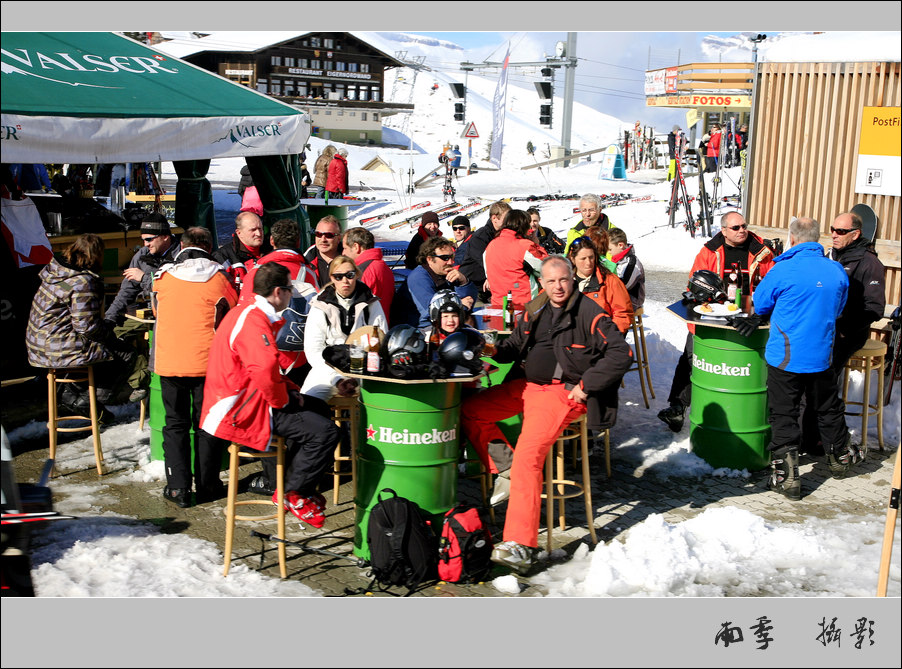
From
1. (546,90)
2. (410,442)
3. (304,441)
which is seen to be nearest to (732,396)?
(410,442)

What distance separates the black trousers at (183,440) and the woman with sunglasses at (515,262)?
109 inches

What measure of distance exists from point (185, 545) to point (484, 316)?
2.93 m

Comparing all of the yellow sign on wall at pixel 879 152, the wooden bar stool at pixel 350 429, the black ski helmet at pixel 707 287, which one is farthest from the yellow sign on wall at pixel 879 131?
the wooden bar stool at pixel 350 429

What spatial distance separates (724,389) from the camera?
22.9ft

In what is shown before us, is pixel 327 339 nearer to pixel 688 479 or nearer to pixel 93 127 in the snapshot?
pixel 688 479

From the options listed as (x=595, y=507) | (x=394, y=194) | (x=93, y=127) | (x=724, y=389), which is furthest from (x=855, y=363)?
(x=394, y=194)

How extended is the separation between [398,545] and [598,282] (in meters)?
2.95

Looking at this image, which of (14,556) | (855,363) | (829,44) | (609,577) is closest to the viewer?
(14,556)

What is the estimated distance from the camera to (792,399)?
21.8 feet

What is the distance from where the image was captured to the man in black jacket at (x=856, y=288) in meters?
7.21

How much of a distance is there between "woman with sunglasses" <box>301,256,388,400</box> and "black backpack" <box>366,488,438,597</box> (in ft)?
3.18

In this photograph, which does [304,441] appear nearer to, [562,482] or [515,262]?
[562,482]

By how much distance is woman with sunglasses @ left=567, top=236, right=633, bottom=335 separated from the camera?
7.04 metres

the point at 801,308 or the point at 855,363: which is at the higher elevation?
the point at 801,308
